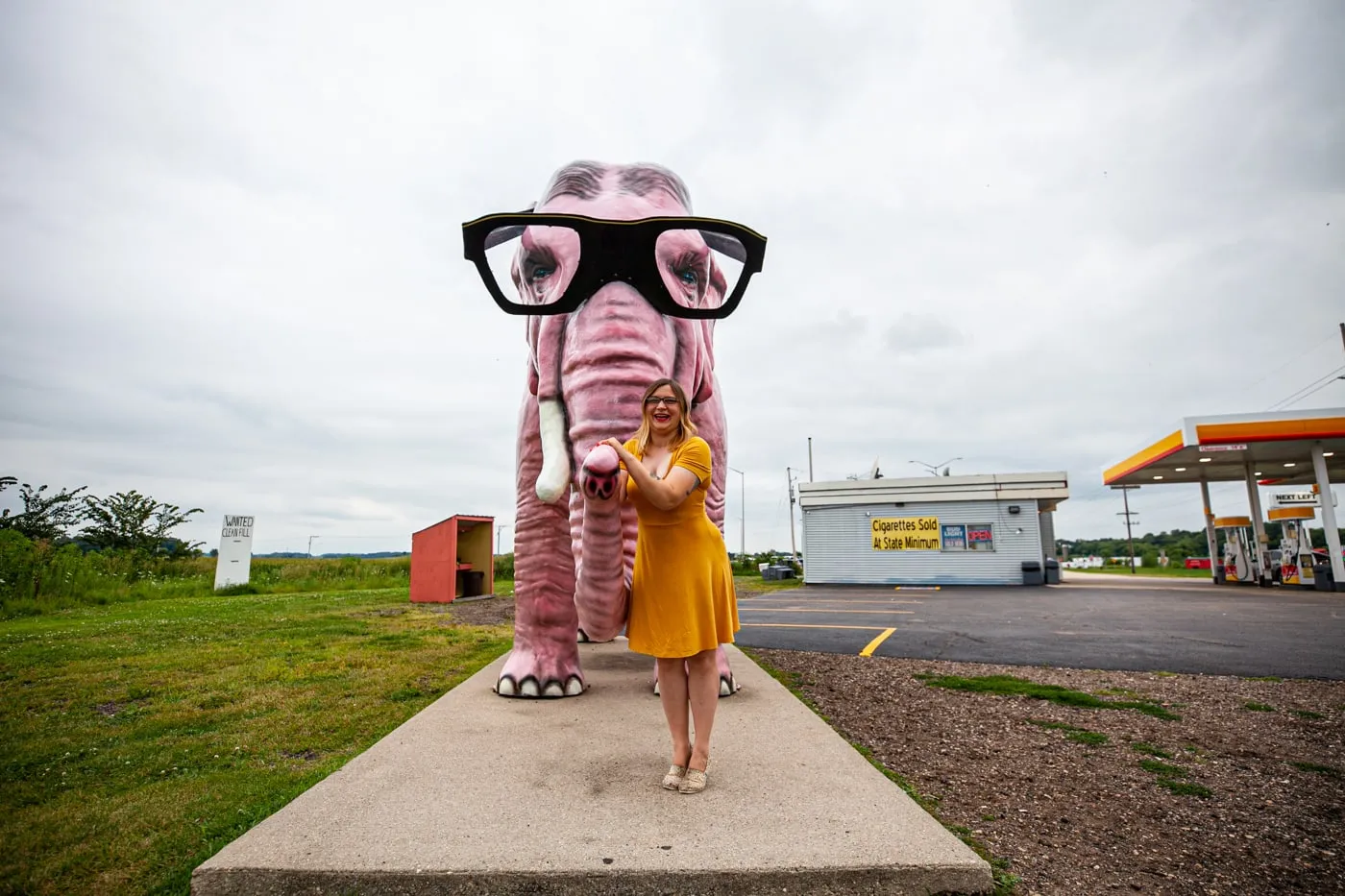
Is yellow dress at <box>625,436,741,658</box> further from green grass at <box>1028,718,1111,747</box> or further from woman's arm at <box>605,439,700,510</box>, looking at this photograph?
green grass at <box>1028,718,1111,747</box>

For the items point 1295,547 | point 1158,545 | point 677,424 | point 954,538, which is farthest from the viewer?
point 1158,545

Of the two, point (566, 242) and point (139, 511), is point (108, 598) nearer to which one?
point (139, 511)

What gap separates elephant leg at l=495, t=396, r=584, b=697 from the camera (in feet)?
12.0

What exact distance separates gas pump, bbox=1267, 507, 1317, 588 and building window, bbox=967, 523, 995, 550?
7.17 m

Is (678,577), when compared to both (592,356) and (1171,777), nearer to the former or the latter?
(592,356)

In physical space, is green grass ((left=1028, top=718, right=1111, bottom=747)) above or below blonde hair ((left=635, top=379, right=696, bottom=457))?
below

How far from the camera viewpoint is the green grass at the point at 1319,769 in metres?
2.75

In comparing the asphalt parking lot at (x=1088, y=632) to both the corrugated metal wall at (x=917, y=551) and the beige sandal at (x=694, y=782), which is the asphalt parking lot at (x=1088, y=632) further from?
the corrugated metal wall at (x=917, y=551)

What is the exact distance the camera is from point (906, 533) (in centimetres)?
2122

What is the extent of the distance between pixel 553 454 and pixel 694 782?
1.43 m

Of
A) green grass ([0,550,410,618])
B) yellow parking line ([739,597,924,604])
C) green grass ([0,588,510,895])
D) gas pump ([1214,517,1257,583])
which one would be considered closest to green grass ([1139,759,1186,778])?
green grass ([0,588,510,895])

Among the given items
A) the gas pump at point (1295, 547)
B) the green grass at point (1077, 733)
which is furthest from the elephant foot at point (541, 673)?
the gas pump at point (1295, 547)

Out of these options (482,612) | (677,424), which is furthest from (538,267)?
(482,612)

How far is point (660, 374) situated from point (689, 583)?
96 cm
